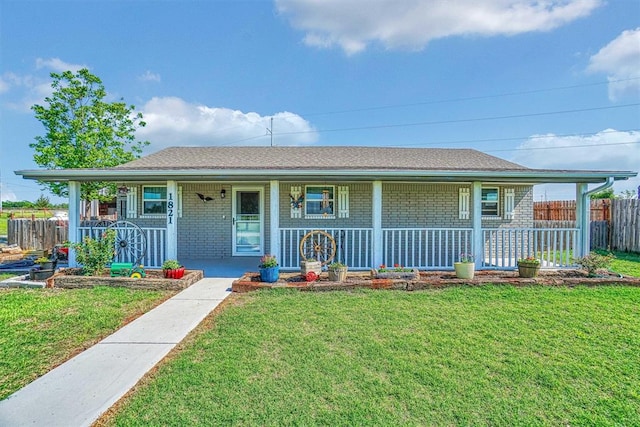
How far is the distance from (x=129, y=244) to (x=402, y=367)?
7068 millimetres

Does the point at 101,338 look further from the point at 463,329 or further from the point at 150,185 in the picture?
the point at 150,185

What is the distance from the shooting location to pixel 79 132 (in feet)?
42.6

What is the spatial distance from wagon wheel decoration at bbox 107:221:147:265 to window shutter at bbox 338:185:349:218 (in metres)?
5.06

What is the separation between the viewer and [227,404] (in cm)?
262

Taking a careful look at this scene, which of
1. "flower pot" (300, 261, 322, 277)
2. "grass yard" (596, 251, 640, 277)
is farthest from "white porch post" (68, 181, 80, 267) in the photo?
"grass yard" (596, 251, 640, 277)

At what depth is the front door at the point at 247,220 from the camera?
31.8ft

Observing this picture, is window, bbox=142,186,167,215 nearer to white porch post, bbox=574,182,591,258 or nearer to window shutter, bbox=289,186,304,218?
window shutter, bbox=289,186,304,218

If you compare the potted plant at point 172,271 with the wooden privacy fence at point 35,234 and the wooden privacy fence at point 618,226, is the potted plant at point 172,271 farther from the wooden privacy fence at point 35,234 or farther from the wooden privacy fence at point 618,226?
the wooden privacy fence at point 618,226

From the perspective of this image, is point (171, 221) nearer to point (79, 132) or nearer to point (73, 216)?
point (73, 216)

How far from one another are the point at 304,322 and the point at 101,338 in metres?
2.50

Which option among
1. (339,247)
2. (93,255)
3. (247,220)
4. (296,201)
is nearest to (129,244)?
(93,255)

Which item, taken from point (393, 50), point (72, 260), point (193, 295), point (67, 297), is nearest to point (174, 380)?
point (193, 295)

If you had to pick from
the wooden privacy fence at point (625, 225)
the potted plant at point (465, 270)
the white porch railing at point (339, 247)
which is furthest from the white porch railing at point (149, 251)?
the wooden privacy fence at point (625, 225)

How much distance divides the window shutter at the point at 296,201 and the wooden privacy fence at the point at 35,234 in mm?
9112
